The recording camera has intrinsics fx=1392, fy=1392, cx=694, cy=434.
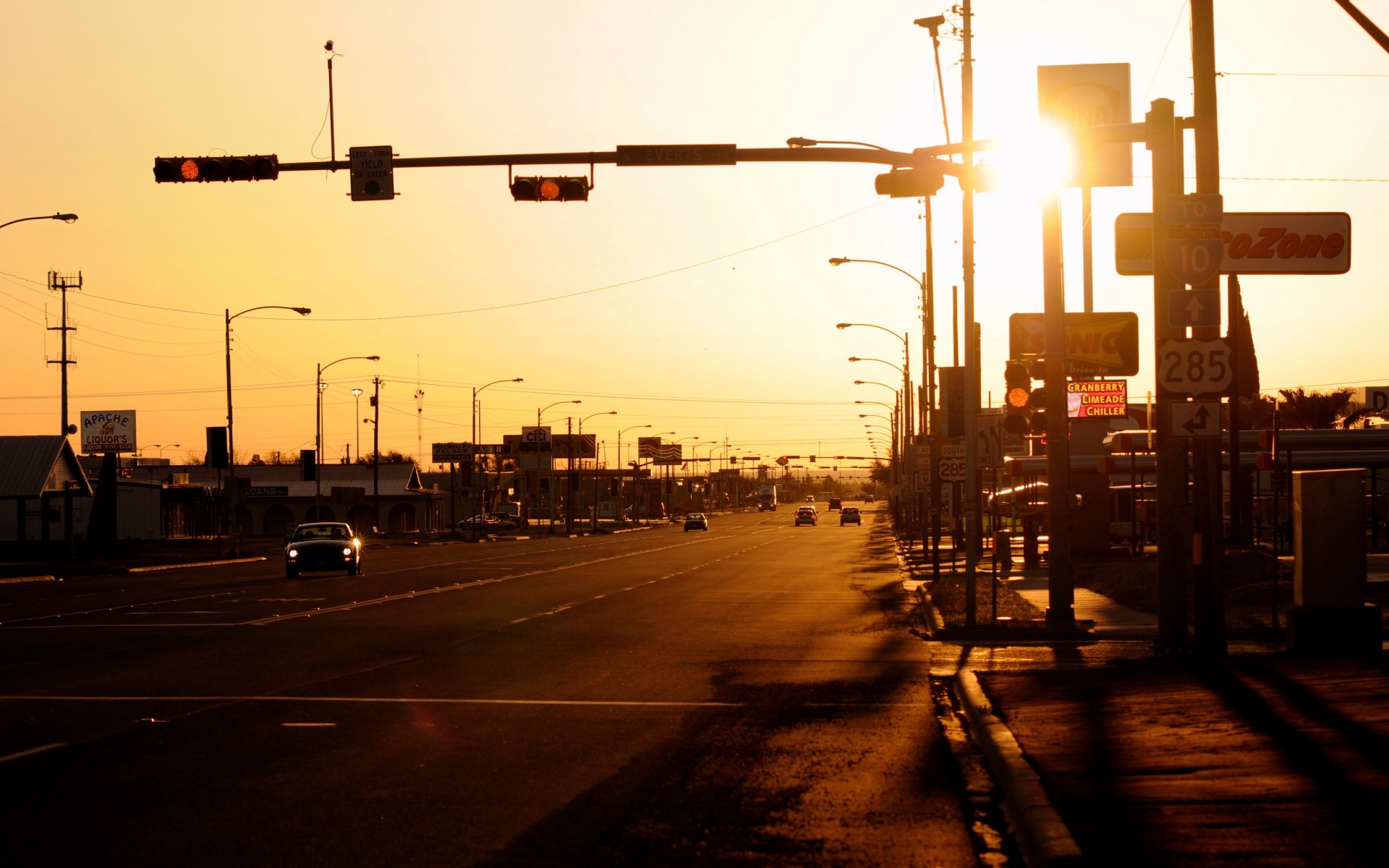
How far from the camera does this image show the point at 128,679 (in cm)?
1505

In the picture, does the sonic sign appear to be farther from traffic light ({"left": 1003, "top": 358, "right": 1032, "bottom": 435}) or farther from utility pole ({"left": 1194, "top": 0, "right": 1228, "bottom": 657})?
utility pole ({"left": 1194, "top": 0, "right": 1228, "bottom": 657})

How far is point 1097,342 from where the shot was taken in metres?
24.5

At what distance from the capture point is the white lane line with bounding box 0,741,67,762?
10.2 m

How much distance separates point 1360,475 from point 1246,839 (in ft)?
27.6

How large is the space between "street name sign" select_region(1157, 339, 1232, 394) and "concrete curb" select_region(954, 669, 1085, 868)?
435 centimetres

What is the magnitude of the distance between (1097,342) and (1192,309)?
10.4 metres

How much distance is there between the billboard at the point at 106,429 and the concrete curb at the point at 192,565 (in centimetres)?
5134

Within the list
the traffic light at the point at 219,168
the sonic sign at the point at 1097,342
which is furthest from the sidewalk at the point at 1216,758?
the traffic light at the point at 219,168

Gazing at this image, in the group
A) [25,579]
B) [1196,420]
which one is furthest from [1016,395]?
[25,579]

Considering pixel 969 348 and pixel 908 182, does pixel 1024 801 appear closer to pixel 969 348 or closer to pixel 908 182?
pixel 908 182

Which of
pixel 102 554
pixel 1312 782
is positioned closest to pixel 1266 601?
pixel 1312 782

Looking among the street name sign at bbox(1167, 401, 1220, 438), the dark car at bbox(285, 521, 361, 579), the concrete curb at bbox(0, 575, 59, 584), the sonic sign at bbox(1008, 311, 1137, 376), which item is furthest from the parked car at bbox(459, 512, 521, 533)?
the street name sign at bbox(1167, 401, 1220, 438)

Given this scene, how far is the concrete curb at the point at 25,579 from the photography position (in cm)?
3922

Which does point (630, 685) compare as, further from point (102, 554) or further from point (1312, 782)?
point (102, 554)
